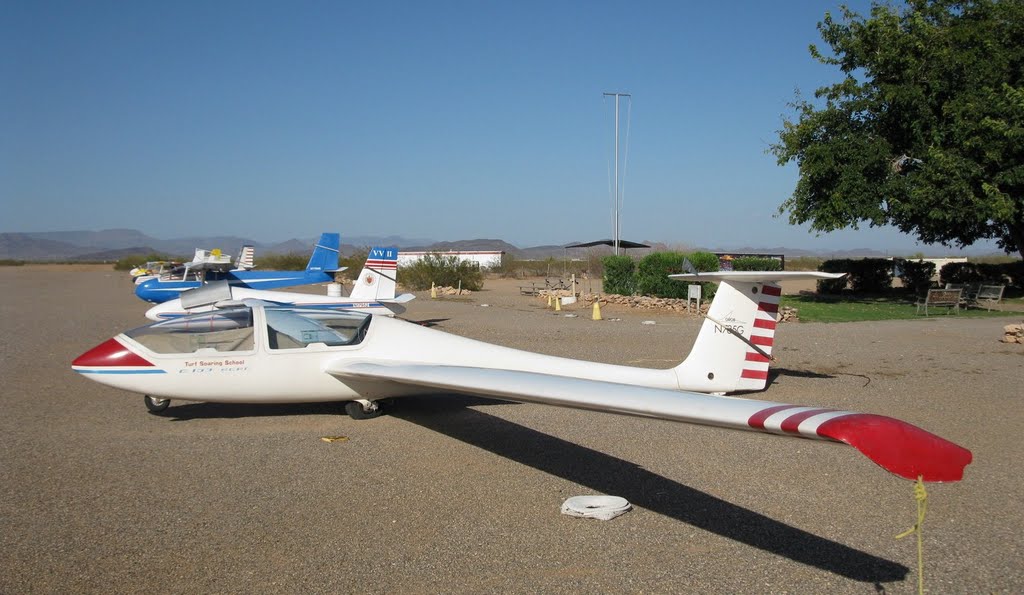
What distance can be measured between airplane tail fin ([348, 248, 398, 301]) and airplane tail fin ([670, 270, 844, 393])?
11.4 metres

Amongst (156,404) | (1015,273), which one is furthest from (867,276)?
(156,404)

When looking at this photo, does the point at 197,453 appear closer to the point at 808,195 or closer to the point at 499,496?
the point at 499,496

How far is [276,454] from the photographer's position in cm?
666

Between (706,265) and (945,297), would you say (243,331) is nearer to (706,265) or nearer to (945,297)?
(706,265)

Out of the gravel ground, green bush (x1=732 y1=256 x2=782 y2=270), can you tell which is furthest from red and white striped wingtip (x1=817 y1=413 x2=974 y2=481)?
green bush (x1=732 y1=256 x2=782 y2=270)

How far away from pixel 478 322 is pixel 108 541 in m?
15.5

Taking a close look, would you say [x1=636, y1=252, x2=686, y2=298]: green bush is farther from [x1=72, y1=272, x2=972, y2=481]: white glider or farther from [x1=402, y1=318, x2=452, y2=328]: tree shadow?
[x1=72, y1=272, x2=972, y2=481]: white glider

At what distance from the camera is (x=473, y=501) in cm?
544

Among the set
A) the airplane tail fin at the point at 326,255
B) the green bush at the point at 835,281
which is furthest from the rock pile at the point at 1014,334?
the airplane tail fin at the point at 326,255

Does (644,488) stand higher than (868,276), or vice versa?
(868,276)

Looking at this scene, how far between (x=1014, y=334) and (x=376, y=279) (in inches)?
588

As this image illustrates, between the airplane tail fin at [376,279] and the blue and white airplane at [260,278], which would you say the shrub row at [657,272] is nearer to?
the airplane tail fin at [376,279]

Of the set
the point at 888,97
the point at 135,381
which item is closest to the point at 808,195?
the point at 888,97

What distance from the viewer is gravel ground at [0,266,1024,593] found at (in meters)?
4.21
